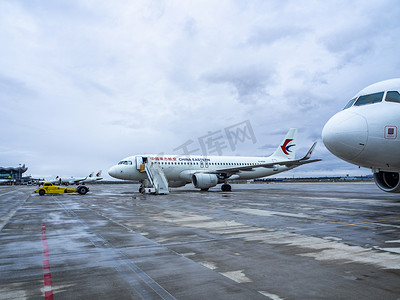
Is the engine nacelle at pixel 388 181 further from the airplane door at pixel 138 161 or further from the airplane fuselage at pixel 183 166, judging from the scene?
the airplane door at pixel 138 161

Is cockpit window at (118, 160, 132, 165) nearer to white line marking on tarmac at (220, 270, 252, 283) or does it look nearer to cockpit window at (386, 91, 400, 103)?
cockpit window at (386, 91, 400, 103)

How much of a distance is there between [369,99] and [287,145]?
29996 millimetres

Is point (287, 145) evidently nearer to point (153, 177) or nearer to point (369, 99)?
point (153, 177)

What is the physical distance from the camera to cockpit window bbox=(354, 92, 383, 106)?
9.60 metres

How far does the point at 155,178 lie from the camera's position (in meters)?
28.0

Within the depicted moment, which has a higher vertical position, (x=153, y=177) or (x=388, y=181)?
Answer: (x=153, y=177)

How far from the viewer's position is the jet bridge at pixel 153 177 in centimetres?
2748

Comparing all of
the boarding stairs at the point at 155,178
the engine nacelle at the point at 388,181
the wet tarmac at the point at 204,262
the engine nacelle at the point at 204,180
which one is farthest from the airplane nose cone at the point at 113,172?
the engine nacelle at the point at 388,181

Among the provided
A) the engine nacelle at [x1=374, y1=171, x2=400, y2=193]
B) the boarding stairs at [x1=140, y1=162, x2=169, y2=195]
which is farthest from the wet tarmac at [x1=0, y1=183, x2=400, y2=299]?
the boarding stairs at [x1=140, y1=162, x2=169, y2=195]

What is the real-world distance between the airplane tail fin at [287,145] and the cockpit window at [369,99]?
29511 mm

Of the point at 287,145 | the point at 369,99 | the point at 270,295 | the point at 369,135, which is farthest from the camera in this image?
the point at 287,145

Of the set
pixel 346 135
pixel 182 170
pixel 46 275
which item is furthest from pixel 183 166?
pixel 46 275

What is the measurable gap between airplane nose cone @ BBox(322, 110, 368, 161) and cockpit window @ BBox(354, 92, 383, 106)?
0.79 meters

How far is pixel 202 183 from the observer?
96.5 ft
